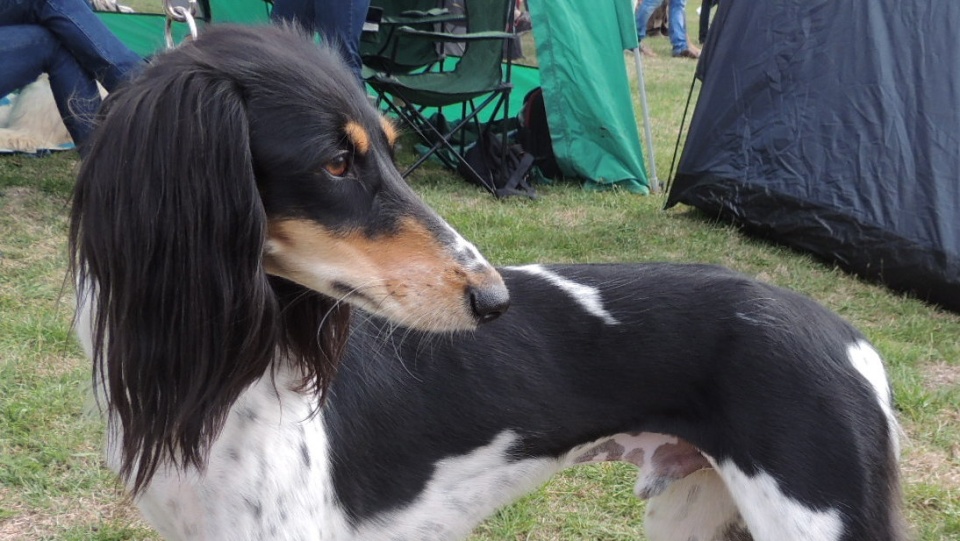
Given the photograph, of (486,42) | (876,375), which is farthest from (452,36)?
(876,375)

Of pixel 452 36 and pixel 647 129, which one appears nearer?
pixel 452 36

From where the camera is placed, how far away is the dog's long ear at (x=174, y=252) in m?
1.40

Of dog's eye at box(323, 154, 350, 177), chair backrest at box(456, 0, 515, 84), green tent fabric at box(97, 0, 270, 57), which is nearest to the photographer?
dog's eye at box(323, 154, 350, 177)

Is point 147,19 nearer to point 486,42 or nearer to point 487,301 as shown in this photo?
point 486,42

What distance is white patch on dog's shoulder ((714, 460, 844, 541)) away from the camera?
172 centimetres

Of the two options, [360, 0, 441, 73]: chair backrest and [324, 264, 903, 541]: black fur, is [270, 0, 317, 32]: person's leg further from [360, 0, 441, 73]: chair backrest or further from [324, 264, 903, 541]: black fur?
[324, 264, 903, 541]: black fur

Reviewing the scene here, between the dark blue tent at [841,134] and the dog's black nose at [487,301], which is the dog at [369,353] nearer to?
the dog's black nose at [487,301]

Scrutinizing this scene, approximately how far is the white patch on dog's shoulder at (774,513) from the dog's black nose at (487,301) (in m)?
0.61

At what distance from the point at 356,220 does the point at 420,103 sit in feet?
15.3

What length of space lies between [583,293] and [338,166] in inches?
26.7

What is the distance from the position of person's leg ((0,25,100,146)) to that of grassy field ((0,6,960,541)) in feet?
2.19

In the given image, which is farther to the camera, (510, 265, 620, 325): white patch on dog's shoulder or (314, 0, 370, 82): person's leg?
(314, 0, 370, 82): person's leg

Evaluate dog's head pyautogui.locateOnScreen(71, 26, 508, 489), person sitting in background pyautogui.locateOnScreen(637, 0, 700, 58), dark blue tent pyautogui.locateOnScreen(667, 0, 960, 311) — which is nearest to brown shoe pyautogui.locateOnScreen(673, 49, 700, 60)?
person sitting in background pyautogui.locateOnScreen(637, 0, 700, 58)

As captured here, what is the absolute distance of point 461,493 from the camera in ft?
6.49
